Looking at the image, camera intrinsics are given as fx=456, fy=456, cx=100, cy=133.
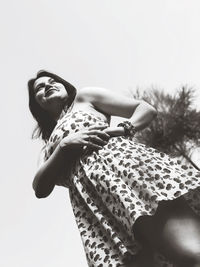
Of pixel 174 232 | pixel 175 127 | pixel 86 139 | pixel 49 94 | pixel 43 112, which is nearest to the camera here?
pixel 174 232

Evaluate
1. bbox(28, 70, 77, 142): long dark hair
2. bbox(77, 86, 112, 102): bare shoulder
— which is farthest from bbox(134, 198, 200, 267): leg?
bbox(28, 70, 77, 142): long dark hair

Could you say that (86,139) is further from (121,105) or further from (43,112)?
(43,112)

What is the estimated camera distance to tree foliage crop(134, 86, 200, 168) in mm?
5668

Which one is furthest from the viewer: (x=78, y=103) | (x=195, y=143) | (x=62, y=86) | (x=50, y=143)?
(x=195, y=143)

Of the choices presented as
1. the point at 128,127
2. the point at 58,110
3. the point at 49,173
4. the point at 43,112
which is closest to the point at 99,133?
the point at 128,127

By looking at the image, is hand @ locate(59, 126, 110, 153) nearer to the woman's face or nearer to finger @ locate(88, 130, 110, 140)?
finger @ locate(88, 130, 110, 140)

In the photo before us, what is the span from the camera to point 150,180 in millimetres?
1506

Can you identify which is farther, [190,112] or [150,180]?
[190,112]

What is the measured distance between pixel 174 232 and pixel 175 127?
14.6ft

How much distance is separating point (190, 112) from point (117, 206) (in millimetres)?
4358

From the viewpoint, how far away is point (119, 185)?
1.53 metres

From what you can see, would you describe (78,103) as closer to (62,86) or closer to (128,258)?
(62,86)

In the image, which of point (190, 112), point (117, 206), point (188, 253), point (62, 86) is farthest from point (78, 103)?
point (190, 112)

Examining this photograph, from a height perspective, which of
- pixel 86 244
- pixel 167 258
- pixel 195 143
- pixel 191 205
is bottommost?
pixel 195 143
